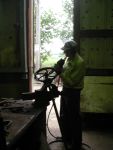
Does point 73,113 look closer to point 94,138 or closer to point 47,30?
point 94,138

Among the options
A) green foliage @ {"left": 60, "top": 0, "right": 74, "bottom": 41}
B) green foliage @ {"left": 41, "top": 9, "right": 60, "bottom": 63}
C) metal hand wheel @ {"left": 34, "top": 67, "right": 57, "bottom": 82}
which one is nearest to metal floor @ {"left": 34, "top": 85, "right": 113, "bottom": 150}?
metal hand wheel @ {"left": 34, "top": 67, "right": 57, "bottom": 82}

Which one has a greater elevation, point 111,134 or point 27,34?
point 27,34

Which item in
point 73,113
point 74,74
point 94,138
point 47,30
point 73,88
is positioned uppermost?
point 47,30

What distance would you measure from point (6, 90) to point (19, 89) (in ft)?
0.80

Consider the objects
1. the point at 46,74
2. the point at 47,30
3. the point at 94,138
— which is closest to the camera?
the point at 46,74

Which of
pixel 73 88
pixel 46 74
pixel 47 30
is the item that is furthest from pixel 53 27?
pixel 46 74

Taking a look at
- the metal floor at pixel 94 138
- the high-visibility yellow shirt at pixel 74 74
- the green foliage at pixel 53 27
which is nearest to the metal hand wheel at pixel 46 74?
the high-visibility yellow shirt at pixel 74 74

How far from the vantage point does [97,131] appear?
5773 mm

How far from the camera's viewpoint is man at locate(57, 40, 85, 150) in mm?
4500

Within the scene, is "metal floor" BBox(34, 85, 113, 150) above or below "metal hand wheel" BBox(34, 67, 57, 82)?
below

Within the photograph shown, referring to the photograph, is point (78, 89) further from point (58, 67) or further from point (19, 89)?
point (19, 89)

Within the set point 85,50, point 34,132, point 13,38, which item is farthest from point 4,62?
point 34,132

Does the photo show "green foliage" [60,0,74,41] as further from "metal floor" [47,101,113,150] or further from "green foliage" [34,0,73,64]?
"metal floor" [47,101,113,150]

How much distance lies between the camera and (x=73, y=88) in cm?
457
